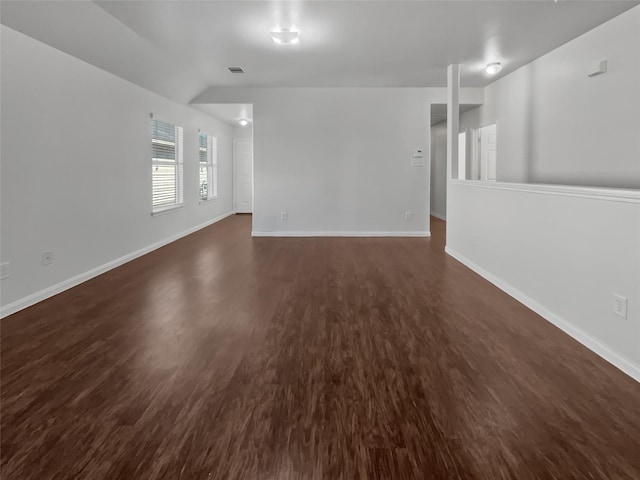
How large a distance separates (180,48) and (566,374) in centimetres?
500

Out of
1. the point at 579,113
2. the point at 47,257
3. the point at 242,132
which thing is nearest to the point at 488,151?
the point at 579,113

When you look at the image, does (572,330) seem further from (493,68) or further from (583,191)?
(493,68)

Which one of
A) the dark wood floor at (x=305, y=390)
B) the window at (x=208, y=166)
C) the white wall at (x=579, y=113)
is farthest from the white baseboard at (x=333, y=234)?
the dark wood floor at (x=305, y=390)

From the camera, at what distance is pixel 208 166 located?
9.41 metres

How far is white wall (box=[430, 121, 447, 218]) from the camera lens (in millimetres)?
10094

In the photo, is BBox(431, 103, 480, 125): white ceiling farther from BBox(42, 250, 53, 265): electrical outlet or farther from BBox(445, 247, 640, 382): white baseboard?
BBox(42, 250, 53, 265): electrical outlet

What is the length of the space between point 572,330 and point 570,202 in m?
0.89

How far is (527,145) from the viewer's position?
596 cm

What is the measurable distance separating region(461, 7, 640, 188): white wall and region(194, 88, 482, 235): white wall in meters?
1.53

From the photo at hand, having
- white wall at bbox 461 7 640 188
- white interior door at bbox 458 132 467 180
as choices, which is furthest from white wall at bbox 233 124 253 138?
white wall at bbox 461 7 640 188

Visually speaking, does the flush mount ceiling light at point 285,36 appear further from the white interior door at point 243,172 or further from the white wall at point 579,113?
the white interior door at point 243,172

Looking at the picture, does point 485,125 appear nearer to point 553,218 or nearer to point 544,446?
point 553,218

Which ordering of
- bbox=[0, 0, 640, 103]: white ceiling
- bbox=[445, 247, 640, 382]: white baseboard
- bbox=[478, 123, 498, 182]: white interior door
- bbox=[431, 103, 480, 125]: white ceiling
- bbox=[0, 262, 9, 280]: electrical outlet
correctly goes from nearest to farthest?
1. bbox=[445, 247, 640, 382]: white baseboard
2. bbox=[0, 262, 9, 280]: electrical outlet
3. bbox=[0, 0, 640, 103]: white ceiling
4. bbox=[431, 103, 480, 125]: white ceiling
5. bbox=[478, 123, 498, 182]: white interior door

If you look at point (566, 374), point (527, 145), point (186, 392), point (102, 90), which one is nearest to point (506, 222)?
point (566, 374)
